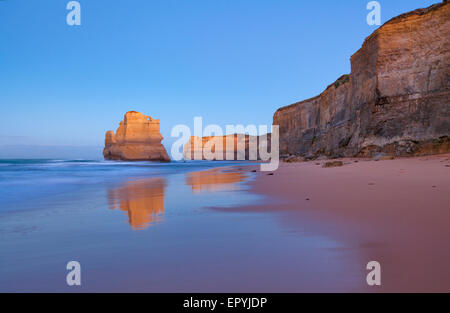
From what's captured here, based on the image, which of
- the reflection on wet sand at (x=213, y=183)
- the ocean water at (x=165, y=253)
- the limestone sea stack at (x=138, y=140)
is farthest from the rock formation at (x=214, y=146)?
the ocean water at (x=165, y=253)

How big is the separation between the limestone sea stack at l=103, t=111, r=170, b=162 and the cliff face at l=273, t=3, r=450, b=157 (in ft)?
139

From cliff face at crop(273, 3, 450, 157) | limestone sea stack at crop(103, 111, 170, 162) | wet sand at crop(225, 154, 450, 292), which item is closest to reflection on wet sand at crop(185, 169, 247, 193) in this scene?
wet sand at crop(225, 154, 450, 292)

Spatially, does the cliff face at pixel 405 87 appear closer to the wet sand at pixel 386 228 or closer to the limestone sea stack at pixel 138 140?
the wet sand at pixel 386 228

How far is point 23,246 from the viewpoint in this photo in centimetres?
237

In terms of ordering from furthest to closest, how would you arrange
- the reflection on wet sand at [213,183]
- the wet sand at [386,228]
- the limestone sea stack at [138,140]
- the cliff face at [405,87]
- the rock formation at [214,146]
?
the rock formation at [214,146] → the limestone sea stack at [138,140] → the cliff face at [405,87] → the reflection on wet sand at [213,183] → the wet sand at [386,228]

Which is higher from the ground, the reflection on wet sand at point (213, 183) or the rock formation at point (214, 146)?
the rock formation at point (214, 146)

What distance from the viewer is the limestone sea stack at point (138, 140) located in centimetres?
5266

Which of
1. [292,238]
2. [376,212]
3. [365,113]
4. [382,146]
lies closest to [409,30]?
[365,113]

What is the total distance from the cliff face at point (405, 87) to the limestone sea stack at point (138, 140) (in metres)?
42.4

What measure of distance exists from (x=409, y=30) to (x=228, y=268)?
57.7ft

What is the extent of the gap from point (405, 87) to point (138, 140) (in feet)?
157

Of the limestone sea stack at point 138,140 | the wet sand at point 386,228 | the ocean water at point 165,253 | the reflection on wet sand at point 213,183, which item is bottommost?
the reflection on wet sand at point 213,183

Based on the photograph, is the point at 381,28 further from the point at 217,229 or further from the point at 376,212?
the point at 217,229

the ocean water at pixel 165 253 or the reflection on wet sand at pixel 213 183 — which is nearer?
the ocean water at pixel 165 253
